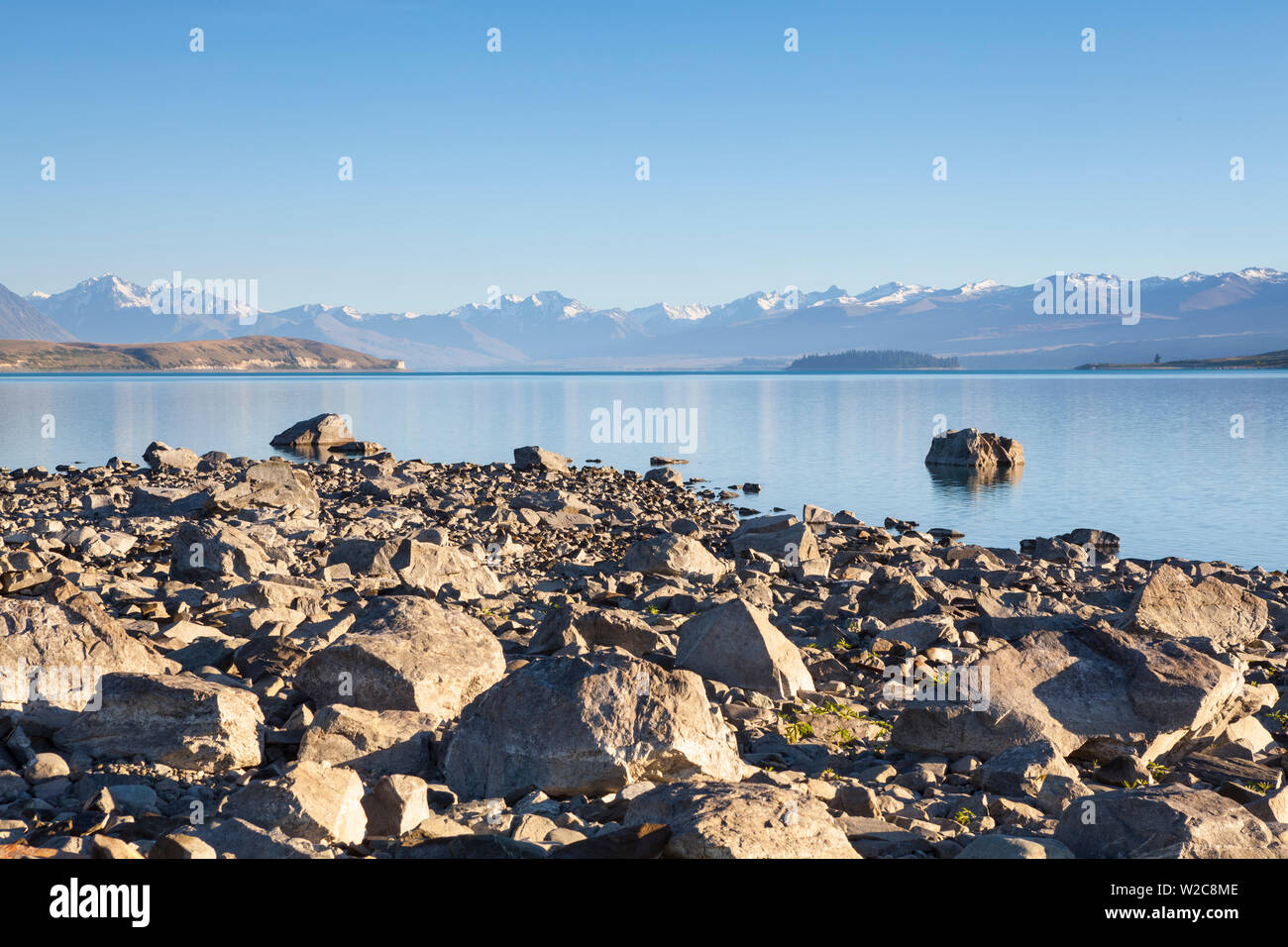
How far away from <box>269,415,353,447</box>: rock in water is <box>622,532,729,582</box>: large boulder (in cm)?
3741

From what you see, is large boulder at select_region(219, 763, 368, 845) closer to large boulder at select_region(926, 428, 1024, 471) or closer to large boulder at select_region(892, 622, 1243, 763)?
large boulder at select_region(892, 622, 1243, 763)

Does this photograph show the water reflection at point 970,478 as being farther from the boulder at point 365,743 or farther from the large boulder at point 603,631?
→ the boulder at point 365,743

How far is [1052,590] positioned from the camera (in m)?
16.5

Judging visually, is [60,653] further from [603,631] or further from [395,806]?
[603,631]

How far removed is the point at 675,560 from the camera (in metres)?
16.2

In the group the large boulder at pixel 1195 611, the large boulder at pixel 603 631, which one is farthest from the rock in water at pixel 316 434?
the large boulder at pixel 1195 611

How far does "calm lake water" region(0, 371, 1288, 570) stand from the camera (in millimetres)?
30438

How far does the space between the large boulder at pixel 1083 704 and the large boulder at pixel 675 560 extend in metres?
7.62

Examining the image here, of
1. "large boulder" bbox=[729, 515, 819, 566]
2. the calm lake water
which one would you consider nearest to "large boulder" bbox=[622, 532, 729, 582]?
"large boulder" bbox=[729, 515, 819, 566]

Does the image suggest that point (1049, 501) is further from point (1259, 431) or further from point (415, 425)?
point (415, 425)

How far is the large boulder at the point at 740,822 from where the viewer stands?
4871 millimetres

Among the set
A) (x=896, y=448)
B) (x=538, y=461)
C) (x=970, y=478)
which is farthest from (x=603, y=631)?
(x=896, y=448)
